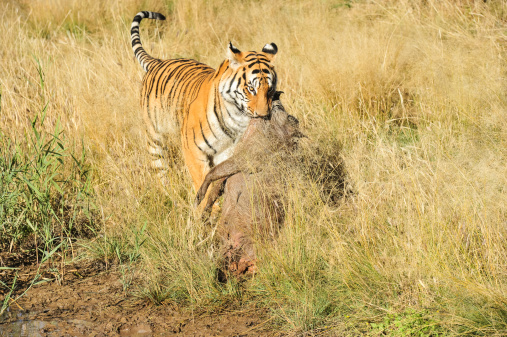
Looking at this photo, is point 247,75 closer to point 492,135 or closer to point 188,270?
point 188,270

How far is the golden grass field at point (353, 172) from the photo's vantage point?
8.70ft

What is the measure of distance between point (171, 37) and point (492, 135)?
207 inches

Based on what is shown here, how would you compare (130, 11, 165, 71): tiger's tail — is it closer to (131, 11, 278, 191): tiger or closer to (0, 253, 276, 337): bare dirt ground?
(131, 11, 278, 191): tiger

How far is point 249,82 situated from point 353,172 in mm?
974

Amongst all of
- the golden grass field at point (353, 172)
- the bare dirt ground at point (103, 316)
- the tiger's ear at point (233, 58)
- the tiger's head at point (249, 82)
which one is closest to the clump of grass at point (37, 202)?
the golden grass field at point (353, 172)

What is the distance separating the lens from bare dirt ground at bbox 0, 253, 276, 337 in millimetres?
2904

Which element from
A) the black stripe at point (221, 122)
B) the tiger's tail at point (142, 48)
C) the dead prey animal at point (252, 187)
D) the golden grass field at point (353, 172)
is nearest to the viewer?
the golden grass field at point (353, 172)

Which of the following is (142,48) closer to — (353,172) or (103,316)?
(353,172)

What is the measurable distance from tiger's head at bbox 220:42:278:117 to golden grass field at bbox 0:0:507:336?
392mm

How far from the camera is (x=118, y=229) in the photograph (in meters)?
3.74

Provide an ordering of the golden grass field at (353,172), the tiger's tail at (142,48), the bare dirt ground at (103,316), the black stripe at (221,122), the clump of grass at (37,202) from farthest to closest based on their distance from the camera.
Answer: the tiger's tail at (142,48) → the black stripe at (221,122) → the clump of grass at (37,202) → the bare dirt ground at (103,316) → the golden grass field at (353,172)

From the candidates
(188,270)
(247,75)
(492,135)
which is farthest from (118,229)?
(492,135)

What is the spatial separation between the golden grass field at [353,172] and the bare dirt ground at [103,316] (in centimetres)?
9

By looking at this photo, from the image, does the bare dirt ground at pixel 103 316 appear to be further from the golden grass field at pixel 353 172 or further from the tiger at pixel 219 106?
the tiger at pixel 219 106
